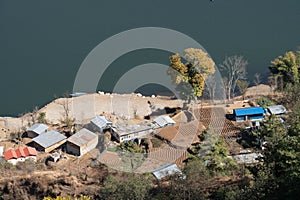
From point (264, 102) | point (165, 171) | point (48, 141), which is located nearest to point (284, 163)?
point (165, 171)

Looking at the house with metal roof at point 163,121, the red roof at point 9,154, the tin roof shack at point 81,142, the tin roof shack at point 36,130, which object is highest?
the house with metal roof at point 163,121

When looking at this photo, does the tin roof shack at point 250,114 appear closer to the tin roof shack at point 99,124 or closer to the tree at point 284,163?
the tin roof shack at point 99,124

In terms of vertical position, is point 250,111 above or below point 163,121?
above

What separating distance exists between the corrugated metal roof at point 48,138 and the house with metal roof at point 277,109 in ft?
19.7

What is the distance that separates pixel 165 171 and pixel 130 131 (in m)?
2.58

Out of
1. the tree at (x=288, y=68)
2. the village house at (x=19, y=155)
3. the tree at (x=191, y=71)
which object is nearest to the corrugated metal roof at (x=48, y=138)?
the village house at (x=19, y=155)

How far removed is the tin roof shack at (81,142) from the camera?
13516mm

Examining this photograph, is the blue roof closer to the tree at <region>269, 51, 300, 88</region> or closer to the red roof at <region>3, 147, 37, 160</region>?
the tree at <region>269, 51, 300, 88</region>

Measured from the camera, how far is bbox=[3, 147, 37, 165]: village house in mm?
13172

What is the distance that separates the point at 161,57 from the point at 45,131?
9771 mm

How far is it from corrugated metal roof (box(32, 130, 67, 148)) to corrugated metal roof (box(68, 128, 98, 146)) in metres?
0.53

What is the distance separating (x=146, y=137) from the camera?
1419 cm

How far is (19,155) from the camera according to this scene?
1327 cm

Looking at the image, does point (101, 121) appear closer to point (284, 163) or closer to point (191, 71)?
point (191, 71)
